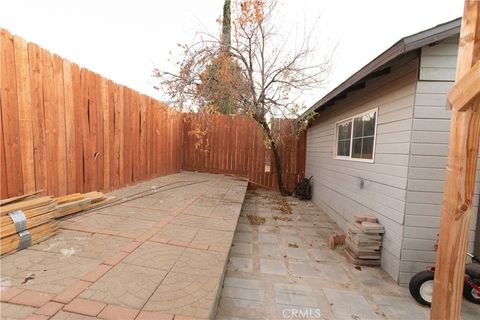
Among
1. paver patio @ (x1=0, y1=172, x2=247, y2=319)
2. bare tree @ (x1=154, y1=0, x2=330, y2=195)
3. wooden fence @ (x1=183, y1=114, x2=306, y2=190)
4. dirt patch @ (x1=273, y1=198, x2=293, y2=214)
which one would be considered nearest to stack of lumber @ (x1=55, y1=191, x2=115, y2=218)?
paver patio @ (x1=0, y1=172, x2=247, y2=319)

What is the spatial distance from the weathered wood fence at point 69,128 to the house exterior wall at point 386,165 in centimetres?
327

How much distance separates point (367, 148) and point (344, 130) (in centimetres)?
133

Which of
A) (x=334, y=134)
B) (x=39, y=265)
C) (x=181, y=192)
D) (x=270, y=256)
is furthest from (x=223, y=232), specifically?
(x=334, y=134)

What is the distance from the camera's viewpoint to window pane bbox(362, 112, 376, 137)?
3.79m

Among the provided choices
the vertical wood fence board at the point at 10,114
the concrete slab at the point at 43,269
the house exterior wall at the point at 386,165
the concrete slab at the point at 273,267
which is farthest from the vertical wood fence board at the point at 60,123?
the house exterior wall at the point at 386,165

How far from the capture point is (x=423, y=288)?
2.51 meters

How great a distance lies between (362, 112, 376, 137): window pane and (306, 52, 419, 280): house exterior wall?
15cm

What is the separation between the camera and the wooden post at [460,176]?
126 cm

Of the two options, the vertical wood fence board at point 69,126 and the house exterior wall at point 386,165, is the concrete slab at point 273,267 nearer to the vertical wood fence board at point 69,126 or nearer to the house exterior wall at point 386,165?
the house exterior wall at point 386,165

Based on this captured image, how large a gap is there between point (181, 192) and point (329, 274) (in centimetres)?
332

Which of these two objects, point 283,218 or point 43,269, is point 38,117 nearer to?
point 43,269

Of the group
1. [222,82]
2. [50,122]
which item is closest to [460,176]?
[50,122]

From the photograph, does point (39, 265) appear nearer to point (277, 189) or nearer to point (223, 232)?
point (223, 232)

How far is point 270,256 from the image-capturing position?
11.1ft
